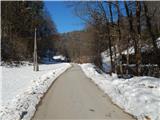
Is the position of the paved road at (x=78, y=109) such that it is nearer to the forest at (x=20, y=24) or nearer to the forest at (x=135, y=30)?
the forest at (x=135, y=30)

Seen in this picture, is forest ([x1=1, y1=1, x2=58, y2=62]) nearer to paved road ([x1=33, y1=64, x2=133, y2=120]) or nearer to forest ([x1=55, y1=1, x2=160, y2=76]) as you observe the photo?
forest ([x1=55, y1=1, x2=160, y2=76])

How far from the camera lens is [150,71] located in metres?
29.2

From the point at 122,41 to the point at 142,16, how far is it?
4.76 meters

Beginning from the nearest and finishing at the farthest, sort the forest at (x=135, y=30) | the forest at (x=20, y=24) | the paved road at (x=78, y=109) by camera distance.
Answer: the paved road at (x=78, y=109) < the forest at (x=135, y=30) < the forest at (x=20, y=24)

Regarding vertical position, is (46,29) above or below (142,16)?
above

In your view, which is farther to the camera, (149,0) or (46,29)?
(46,29)

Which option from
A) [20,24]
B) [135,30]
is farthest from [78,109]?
[20,24]

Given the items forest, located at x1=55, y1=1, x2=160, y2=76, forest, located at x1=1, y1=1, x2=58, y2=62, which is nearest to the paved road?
forest, located at x1=55, y1=1, x2=160, y2=76

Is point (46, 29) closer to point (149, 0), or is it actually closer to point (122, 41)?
point (122, 41)

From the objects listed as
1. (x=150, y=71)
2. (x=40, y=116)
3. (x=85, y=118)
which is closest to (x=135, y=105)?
(x=85, y=118)

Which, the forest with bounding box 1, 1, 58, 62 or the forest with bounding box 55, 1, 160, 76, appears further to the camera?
the forest with bounding box 1, 1, 58, 62

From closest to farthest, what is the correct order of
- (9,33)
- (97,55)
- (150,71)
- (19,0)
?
(150,71)
(97,55)
(9,33)
(19,0)

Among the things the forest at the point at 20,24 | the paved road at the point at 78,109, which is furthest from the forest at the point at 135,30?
the forest at the point at 20,24

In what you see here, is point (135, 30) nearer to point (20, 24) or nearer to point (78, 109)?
point (78, 109)
